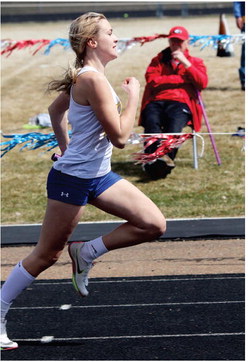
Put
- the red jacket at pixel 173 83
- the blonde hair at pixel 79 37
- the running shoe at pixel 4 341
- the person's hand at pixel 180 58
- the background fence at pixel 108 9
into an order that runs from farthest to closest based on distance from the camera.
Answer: the background fence at pixel 108 9 < the red jacket at pixel 173 83 < the person's hand at pixel 180 58 < the running shoe at pixel 4 341 < the blonde hair at pixel 79 37

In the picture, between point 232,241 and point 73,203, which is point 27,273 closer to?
point 73,203

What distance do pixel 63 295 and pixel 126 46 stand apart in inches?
220

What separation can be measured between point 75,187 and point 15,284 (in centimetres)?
71

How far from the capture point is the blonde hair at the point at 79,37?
444 cm

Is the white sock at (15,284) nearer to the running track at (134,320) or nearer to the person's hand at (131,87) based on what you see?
the running track at (134,320)

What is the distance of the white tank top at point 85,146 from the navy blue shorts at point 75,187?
3 cm

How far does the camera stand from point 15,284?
15.7 feet

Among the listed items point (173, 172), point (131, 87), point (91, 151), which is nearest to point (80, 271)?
point (91, 151)

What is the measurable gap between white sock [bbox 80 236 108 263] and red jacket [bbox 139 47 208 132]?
5470 mm

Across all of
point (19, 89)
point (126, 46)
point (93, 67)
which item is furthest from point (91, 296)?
point (19, 89)

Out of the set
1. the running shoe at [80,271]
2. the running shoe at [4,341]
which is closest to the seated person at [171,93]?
the running shoe at [80,271]

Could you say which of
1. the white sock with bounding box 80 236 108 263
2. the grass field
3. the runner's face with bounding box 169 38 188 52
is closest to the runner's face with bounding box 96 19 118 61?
the grass field

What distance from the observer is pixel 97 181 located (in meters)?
4.52

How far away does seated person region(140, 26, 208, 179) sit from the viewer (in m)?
10.0
